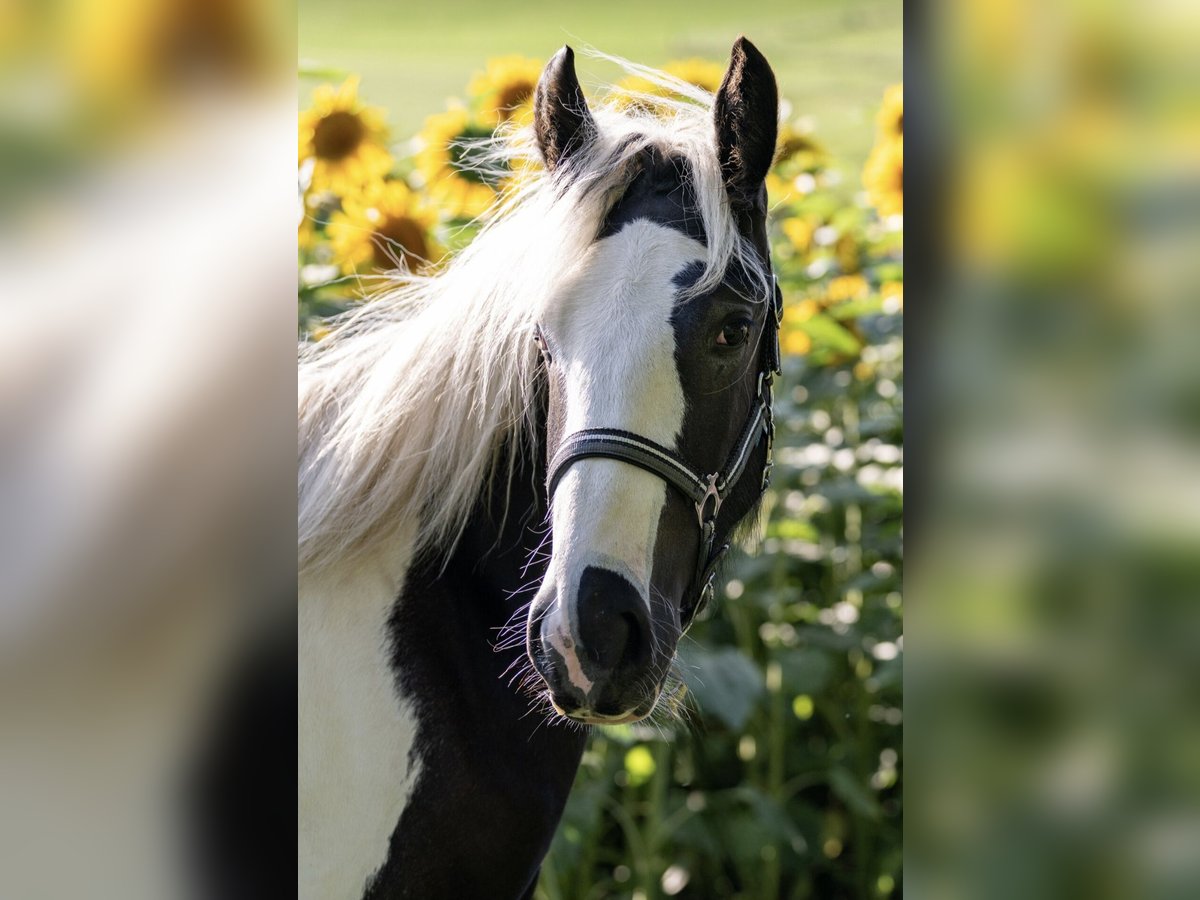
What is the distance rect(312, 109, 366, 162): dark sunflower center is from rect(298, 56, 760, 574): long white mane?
2.00 ft

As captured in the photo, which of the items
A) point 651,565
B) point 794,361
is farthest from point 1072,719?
point 794,361

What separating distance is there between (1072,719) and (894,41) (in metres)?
1.17

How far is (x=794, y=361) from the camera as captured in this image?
183 centimetres

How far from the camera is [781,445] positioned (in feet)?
6.04

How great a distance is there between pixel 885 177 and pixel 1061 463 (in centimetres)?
133

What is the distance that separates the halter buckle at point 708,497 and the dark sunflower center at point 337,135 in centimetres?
92

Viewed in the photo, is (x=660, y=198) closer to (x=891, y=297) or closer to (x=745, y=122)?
(x=745, y=122)

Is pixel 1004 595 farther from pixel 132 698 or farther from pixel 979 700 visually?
pixel 132 698

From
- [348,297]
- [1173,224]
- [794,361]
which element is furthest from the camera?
[794,361]

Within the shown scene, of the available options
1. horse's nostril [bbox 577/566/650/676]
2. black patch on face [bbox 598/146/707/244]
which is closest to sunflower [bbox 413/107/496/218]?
black patch on face [bbox 598/146/707/244]

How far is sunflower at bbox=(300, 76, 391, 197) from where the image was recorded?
1.46m

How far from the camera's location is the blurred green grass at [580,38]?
1042mm

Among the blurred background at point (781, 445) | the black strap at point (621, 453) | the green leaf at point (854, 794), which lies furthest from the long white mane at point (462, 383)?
the green leaf at point (854, 794)

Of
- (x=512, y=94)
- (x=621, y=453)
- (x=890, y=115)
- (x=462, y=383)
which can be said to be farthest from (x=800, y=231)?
(x=621, y=453)
